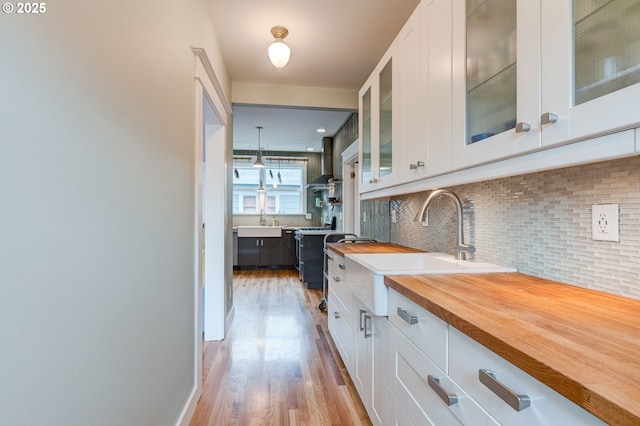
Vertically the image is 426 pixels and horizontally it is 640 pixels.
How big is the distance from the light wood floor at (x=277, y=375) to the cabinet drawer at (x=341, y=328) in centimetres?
15

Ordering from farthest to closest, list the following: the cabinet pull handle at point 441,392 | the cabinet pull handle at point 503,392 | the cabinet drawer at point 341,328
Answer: the cabinet drawer at point 341,328 < the cabinet pull handle at point 441,392 < the cabinet pull handle at point 503,392

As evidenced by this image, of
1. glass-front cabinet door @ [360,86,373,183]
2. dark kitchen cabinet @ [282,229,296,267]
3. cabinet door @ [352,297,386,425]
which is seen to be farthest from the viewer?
dark kitchen cabinet @ [282,229,296,267]

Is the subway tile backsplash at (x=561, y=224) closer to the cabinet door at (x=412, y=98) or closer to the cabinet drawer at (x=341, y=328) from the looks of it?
the cabinet door at (x=412, y=98)

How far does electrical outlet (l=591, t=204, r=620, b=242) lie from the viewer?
2.94 feet

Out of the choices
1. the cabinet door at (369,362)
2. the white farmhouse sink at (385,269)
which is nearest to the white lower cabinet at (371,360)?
the cabinet door at (369,362)

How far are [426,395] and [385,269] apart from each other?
0.56m

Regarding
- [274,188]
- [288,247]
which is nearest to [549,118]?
[288,247]

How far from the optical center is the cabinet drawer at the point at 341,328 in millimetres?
1974

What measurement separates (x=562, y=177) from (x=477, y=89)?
1.43 ft

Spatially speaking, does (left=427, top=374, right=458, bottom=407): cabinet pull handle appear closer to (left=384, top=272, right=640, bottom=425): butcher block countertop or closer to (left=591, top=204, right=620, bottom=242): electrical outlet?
(left=384, top=272, right=640, bottom=425): butcher block countertop

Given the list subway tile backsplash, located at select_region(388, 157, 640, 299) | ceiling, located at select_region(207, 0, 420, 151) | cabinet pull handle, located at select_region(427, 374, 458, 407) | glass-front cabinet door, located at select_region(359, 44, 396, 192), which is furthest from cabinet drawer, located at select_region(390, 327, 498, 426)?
ceiling, located at select_region(207, 0, 420, 151)

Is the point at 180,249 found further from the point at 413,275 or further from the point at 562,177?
the point at 562,177

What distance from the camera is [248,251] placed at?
6.02 m

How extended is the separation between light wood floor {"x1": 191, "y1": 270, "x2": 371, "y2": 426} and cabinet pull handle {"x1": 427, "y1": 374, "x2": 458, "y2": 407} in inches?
40.3
